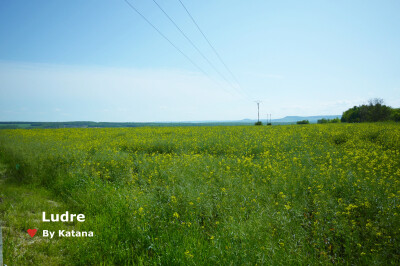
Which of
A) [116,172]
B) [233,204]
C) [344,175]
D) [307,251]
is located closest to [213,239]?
[233,204]

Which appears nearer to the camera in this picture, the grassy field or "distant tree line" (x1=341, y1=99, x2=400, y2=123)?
Result: the grassy field

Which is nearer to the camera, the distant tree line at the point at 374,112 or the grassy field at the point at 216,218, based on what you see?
the grassy field at the point at 216,218

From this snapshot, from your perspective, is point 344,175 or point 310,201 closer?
point 310,201

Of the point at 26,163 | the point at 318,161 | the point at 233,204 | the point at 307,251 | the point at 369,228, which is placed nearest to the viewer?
the point at 307,251

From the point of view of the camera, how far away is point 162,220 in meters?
4.62

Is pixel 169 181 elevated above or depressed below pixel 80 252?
above

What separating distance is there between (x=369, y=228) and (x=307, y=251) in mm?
1375

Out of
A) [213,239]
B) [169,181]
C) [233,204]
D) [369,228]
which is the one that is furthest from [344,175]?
[169,181]

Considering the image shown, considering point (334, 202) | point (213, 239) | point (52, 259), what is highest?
point (334, 202)

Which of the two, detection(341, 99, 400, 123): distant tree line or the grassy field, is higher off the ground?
detection(341, 99, 400, 123): distant tree line

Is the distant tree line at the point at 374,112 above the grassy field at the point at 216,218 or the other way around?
above

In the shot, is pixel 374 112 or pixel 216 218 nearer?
pixel 216 218

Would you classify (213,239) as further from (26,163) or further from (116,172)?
(26,163)

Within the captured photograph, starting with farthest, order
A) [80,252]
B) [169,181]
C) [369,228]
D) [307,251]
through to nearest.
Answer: [169,181], [80,252], [369,228], [307,251]
